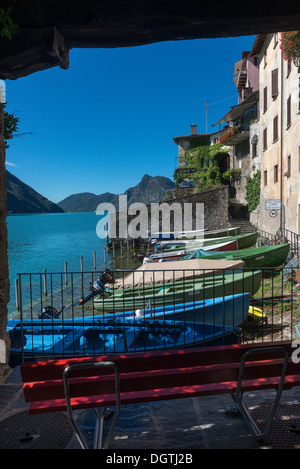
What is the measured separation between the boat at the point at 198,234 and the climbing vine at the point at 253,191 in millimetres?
2697

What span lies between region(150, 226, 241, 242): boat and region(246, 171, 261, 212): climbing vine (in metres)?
2.70

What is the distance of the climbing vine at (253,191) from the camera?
90.5ft

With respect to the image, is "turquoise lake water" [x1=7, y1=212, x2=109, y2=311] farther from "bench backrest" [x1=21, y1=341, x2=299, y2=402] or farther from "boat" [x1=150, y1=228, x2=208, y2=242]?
"boat" [x1=150, y1=228, x2=208, y2=242]

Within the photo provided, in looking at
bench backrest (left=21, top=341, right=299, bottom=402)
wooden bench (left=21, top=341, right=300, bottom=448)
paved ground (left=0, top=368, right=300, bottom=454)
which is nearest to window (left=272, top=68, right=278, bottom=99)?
paved ground (left=0, top=368, right=300, bottom=454)

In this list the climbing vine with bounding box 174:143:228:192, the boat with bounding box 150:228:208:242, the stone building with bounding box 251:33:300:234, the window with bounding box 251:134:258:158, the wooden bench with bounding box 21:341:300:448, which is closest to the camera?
the wooden bench with bounding box 21:341:300:448

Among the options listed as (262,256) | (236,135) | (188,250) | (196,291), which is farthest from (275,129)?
(236,135)

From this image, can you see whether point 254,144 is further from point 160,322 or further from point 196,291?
point 160,322

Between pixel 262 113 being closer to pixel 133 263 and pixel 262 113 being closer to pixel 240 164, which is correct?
pixel 240 164

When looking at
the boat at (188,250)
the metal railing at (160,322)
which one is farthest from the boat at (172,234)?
the metal railing at (160,322)

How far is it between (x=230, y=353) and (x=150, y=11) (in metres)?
3.35

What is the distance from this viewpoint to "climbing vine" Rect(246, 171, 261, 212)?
90.5 ft

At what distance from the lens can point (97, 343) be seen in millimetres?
7035

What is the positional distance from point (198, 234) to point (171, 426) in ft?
85.2

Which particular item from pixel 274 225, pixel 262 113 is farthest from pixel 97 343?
pixel 262 113
